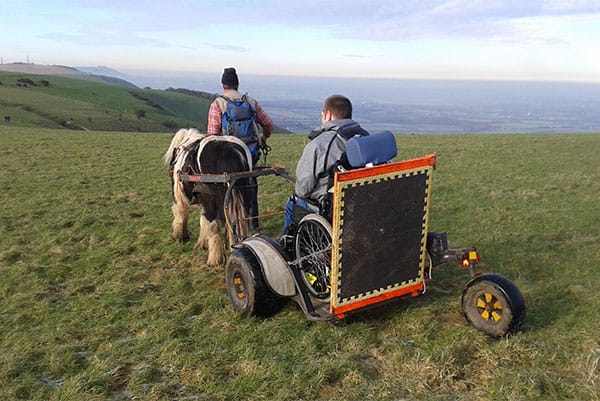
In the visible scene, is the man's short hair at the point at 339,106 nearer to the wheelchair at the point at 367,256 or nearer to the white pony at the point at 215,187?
the wheelchair at the point at 367,256

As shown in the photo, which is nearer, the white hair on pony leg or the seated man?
the seated man

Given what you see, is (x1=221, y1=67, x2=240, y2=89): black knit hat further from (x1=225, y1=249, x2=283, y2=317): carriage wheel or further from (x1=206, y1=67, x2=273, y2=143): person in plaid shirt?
(x1=225, y1=249, x2=283, y2=317): carriage wheel

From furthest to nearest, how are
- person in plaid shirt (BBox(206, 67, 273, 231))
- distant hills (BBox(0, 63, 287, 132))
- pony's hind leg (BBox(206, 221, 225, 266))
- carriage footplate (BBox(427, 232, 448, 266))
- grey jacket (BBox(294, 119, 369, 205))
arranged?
distant hills (BBox(0, 63, 287, 132)), person in plaid shirt (BBox(206, 67, 273, 231)), pony's hind leg (BBox(206, 221, 225, 266)), carriage footplate (BBox(427, 232, 448, 266)), grey jacket (BBox(294, 119, 369, 205))

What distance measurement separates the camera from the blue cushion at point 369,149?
14.4 ft

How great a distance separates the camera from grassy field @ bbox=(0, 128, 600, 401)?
12.7ft

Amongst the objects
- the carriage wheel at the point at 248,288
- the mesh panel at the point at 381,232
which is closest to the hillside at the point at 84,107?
the carriage wheel at the point at 248,288

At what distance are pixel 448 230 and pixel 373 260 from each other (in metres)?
4.86

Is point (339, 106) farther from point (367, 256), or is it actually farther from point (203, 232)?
point (203, 232)

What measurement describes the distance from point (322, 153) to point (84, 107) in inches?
2346

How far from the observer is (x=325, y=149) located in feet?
15.4

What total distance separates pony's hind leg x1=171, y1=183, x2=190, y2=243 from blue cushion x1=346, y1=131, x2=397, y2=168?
424 centimetres

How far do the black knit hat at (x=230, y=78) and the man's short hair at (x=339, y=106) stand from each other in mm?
2637

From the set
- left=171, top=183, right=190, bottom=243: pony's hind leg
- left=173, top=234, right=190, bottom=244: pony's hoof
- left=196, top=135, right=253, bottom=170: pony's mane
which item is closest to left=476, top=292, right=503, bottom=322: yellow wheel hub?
left=196, top=135, right=253, bottom=170: pony's mane

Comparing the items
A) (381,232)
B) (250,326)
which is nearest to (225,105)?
(250,326)
